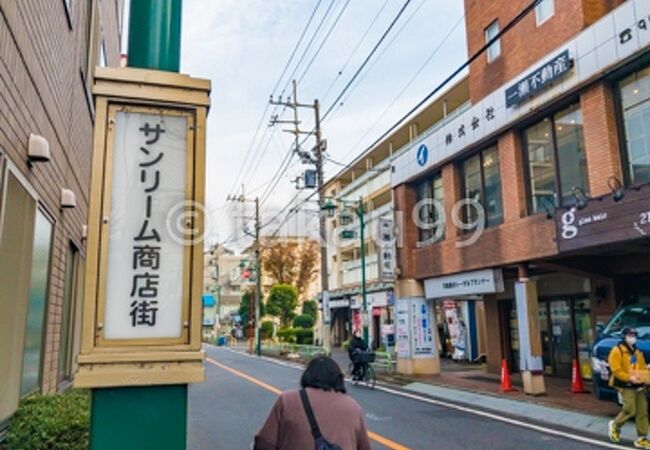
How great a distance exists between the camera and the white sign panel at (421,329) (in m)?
19.2

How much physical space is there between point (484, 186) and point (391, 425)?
9.02 meters

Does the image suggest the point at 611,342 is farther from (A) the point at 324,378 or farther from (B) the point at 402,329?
(B) the point at 402,329

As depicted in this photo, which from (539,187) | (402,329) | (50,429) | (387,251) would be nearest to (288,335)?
(387,251)

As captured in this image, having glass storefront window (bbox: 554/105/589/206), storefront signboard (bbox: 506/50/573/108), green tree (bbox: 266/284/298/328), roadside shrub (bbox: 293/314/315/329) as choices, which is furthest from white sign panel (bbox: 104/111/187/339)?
green tree (bbox: 266/284/298/328)

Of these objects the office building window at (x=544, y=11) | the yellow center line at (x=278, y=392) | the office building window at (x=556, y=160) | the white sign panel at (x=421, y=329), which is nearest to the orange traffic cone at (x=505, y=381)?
the office building window at (x=556, y=160)

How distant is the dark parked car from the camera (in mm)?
10422

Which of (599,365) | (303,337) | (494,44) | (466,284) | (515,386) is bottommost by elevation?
(515,386)

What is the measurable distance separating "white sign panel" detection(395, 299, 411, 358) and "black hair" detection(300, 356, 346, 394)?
16637 mm

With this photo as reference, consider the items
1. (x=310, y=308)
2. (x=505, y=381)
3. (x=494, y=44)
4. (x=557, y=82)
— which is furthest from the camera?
(x=310, y=308)

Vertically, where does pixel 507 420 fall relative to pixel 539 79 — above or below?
below

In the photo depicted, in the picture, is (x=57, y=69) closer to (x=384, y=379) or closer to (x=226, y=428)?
(x=226, y=428)

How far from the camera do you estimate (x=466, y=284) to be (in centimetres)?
1716

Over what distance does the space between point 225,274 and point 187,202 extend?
90.7m

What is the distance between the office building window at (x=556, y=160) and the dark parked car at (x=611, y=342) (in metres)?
3.07
